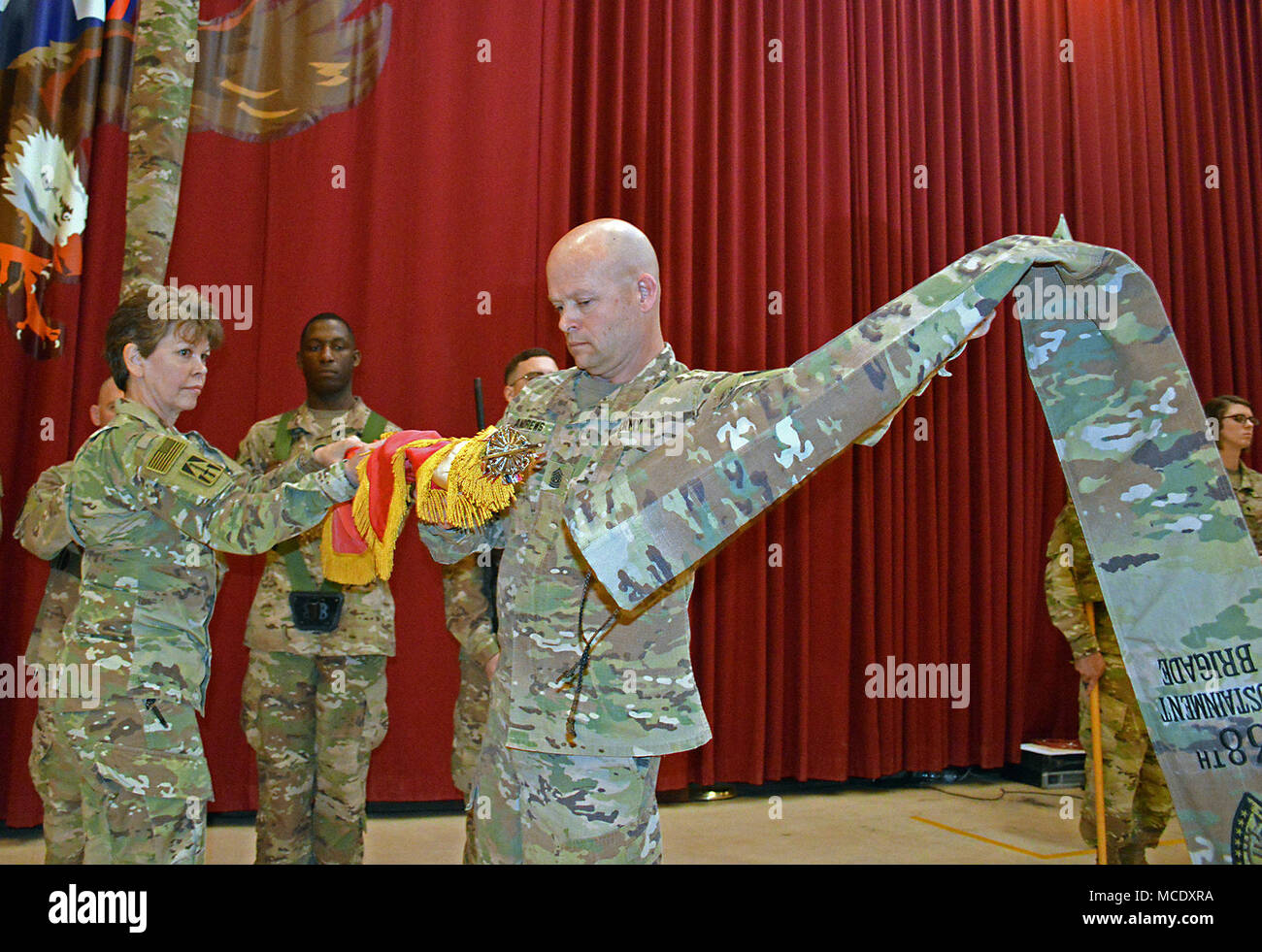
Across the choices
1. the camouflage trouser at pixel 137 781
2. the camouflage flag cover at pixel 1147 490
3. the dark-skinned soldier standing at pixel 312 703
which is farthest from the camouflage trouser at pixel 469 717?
the camouflage flag cover at pixel 1147 490

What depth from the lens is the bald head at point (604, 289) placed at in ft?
5.45

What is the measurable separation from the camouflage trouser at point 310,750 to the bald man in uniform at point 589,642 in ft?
4.48

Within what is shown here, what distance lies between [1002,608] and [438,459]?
4.04m

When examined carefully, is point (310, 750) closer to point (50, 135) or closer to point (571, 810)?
point (571, 810)

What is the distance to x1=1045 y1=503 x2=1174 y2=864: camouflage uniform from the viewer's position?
3279 millimetres

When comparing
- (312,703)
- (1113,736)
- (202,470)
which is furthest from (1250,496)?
(202,470)

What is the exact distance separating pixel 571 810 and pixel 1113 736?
97.9 inches

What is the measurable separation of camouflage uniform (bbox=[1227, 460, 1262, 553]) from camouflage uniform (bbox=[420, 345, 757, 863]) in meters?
2.94

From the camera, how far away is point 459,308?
14.4 feet

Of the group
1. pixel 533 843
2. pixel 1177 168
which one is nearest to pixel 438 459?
pixel 533 843

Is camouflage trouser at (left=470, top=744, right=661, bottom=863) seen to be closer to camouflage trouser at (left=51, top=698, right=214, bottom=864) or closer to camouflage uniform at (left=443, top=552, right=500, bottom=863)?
camouflage trouser at (left=51, top=698, right=214, bottom=864)

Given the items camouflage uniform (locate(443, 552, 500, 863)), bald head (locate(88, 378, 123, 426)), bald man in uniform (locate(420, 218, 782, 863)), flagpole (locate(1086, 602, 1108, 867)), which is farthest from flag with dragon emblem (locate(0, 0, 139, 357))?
flagpole (locate(1086, 602, 1108, 867))

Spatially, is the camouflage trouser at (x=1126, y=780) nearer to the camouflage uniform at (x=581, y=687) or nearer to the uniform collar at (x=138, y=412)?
the camouflage uniform at (x=581, y=687)

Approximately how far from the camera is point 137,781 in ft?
6.24
